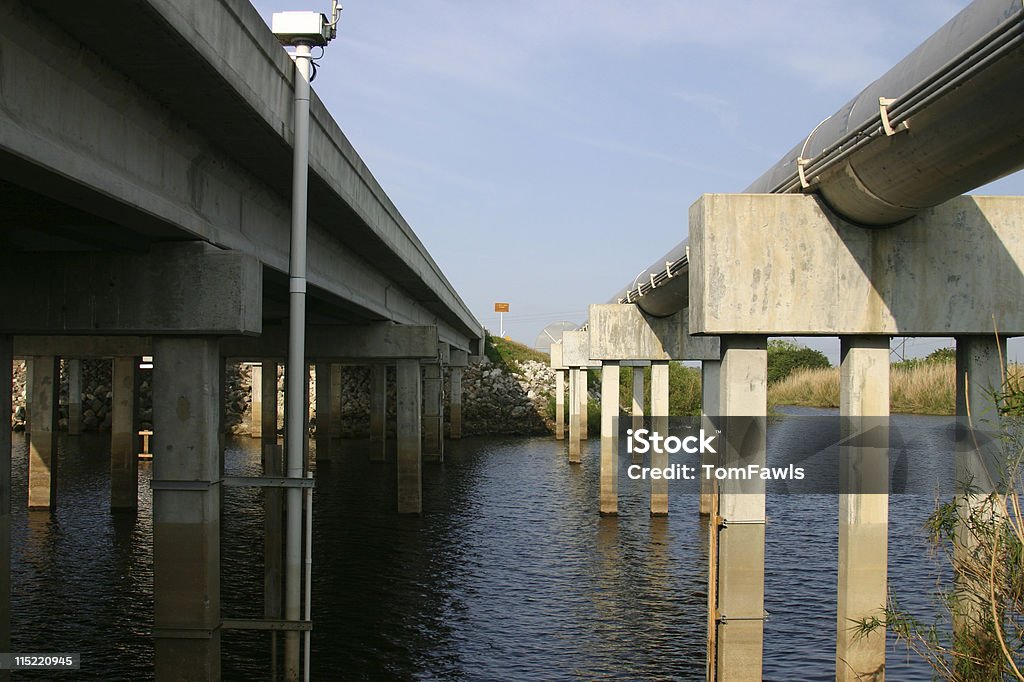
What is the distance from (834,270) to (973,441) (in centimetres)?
225

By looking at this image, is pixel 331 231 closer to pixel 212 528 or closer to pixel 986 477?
pixel 212 528

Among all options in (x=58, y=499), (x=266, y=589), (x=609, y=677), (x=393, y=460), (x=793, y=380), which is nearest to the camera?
(x=266, y=589)

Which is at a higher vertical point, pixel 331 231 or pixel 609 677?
pixel 331 231

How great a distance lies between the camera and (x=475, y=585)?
1852 centimetres

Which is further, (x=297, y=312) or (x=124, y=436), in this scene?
(x=124, y=436)

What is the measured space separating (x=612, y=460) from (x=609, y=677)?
12829 mm

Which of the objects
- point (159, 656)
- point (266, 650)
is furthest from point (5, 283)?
point (266, 650)

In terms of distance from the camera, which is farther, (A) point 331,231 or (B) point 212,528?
(A) point 331,231

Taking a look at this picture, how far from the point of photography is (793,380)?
83.9 m

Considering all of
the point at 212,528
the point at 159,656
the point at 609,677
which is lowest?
the point at 609,677

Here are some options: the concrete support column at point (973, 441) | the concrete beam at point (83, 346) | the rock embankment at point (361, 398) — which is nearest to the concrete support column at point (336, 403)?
the rock embankment at point (361, 398)

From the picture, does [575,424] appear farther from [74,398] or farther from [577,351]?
[74,398]

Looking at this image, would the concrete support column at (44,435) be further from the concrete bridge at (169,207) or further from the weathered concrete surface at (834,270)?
the weathered concrete surface at (834,270)

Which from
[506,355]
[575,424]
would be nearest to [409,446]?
[575,424]
